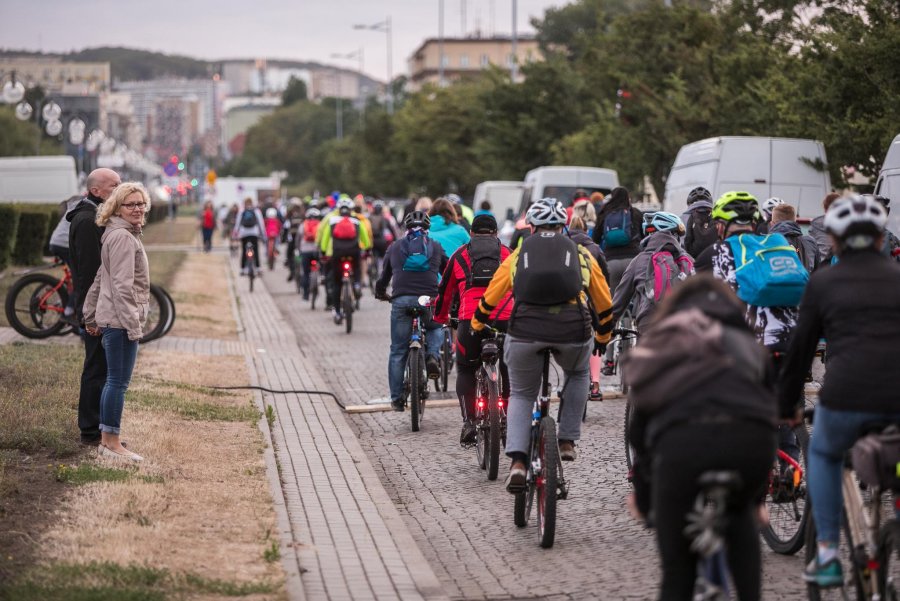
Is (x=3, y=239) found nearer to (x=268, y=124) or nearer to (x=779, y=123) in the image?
(x=779, y=123)

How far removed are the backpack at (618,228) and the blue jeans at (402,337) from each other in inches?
117

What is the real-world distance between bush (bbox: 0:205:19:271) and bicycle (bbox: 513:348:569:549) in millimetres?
22846

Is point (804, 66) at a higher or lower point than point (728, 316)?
higher

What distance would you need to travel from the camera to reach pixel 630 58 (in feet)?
128

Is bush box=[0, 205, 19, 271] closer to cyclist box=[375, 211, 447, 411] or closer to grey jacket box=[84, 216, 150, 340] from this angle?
cyclist box=[375, 211, 447, 411]

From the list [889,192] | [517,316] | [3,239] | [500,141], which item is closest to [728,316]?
[517,316]

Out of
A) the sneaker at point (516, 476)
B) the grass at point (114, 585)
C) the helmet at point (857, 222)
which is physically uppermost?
the helmet at point (857, 222)

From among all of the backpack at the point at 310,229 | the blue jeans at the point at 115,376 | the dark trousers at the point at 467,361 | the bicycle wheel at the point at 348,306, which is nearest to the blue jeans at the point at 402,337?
the dark trousers at the point at 467,361

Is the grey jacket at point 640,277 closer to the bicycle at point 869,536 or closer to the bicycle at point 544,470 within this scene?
the bicycle at point 544,470

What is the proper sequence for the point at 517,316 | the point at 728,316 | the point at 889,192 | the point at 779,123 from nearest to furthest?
the point at 728,316 < the point at 517,316 < the point at 889,192 < the point at 779,123

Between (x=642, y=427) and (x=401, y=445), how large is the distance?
666 cm

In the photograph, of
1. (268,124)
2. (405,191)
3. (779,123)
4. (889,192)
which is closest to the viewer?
(889,192)

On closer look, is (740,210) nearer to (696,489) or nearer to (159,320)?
(696,489)

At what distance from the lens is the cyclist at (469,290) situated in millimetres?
10305
